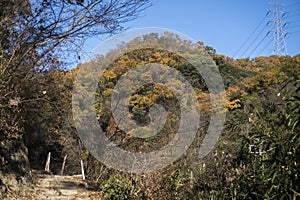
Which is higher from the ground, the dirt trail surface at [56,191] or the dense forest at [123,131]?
the dense forest at [123,131]

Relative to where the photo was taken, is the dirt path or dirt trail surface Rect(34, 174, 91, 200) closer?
the dirt path

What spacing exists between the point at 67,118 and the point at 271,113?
536cm

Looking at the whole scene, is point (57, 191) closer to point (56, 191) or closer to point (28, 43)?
point (56, 191)

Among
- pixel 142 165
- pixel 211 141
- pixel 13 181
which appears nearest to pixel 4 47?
pixel 13 181

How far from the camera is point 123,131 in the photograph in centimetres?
1095

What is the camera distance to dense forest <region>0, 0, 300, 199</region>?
2.19 metres

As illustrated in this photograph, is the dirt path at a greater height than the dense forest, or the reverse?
the dense forest

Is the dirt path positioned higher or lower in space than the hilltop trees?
lower

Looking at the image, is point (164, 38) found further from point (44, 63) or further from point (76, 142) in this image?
point (44, 63)

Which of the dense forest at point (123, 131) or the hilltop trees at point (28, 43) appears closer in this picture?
the dense forest at point (123, 131)

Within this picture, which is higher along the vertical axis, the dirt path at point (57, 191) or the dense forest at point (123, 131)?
the dense forest at point (123, 131)

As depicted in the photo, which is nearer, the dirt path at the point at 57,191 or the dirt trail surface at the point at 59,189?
the dirt path at the point at 57,191

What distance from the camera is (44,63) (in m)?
5.99

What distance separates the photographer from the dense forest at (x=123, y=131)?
219 cm
